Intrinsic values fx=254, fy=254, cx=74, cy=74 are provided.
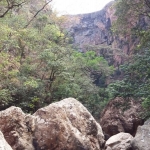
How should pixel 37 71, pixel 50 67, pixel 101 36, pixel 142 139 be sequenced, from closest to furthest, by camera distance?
pixel 142 139 < pixel 50 67 < pixel 37 71 < pixel 101 36

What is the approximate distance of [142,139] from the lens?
8.35 metres

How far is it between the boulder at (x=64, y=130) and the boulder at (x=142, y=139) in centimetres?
125

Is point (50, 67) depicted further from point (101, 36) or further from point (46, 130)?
point (101, 36)

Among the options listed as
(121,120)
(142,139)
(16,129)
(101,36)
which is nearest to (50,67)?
(121,120)

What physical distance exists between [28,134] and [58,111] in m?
1.18

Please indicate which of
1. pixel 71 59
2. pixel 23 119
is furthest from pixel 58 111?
pixel 71 59

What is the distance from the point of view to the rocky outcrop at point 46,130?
772 centimetres

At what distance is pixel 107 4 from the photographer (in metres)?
38.2

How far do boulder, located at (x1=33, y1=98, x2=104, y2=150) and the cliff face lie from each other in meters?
20.0

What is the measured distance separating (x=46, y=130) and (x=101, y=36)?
29.8m

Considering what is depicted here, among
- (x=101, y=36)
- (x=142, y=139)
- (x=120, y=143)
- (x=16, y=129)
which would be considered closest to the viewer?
(x=16, y=129)

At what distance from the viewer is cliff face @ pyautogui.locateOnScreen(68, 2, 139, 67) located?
2994 cm

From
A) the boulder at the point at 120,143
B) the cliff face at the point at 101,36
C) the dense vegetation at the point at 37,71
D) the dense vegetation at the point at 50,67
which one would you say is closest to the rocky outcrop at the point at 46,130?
the boulder at the point at 120,143

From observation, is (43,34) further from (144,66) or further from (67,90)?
(144,66)
